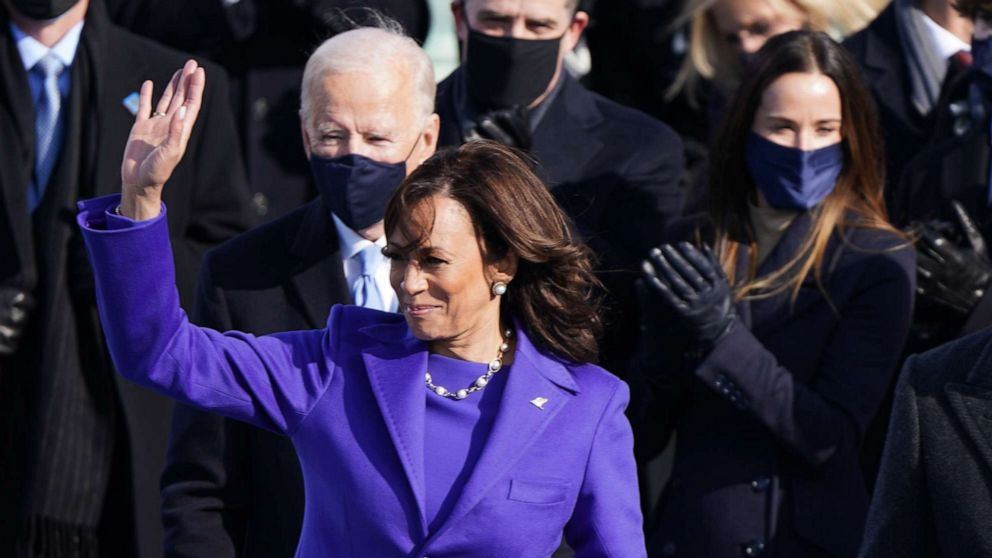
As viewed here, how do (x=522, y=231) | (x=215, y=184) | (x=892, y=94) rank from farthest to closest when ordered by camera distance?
(x=892, y=94), (x=215, y=184), (x=522, y=231)

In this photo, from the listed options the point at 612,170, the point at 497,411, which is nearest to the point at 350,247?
the point at 497,411

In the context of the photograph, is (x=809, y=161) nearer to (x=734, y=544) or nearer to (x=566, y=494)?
(x=734, y=544)

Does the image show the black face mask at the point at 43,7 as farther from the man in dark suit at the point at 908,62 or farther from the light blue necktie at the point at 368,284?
the man in dark suit at the point at 908,62

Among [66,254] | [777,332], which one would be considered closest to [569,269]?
[777,332]

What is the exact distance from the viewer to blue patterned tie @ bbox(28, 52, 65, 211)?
5211 millimetres

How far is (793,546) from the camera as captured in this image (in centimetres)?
444

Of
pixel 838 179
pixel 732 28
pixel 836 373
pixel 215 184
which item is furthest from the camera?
pixel 732 28

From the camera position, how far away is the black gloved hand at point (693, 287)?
434 cm

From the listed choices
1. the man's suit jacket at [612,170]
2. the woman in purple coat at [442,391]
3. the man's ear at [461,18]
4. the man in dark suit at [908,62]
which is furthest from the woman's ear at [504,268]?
the man in dark suit at [908,62]

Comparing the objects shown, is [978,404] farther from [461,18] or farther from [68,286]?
[68,286]

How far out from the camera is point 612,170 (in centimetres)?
494

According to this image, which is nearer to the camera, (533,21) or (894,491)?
(894,491)

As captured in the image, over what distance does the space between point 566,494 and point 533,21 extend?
1899 mm

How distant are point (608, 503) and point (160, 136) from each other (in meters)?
0.99
